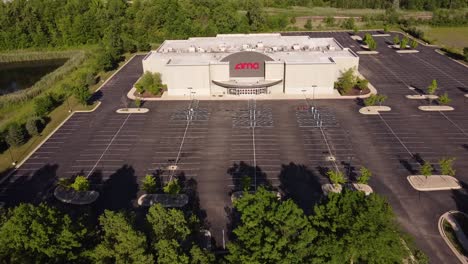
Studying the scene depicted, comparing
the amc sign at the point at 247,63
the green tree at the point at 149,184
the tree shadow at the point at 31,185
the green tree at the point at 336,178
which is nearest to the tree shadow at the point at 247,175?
the green tree at the point at 336,178

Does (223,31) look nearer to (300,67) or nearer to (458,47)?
(300,67)

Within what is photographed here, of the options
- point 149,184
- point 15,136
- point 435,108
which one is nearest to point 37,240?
point 149,184

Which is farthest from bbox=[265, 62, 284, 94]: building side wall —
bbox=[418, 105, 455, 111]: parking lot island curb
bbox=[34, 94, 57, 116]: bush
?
bbox=[34, 94, 57, 116]: bush

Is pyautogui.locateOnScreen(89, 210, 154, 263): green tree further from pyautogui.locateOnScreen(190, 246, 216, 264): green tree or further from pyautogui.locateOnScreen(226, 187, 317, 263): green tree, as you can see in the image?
pyautogui.locateOnScreen(226, 187, 317, 263): green tree

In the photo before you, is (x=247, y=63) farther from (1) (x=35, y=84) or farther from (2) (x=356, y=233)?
(2) (x=356, y=233)

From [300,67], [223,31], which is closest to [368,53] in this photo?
[300,67]
